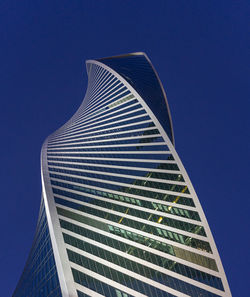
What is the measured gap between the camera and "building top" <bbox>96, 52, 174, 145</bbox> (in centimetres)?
8349

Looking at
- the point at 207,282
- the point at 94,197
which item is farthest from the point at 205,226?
the point at 94,197

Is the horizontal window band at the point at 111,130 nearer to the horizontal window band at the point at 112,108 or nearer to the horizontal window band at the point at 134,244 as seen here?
the horizontal window band at the point at 112,108

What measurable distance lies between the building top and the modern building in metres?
20.6

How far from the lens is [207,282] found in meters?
37.1

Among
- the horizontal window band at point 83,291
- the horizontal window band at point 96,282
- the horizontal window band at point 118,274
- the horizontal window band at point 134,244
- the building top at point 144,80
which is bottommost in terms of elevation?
the horizontal window band at point 83,291

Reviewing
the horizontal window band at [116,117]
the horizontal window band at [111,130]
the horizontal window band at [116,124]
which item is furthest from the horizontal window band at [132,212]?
the horizontal window band at [116,117]

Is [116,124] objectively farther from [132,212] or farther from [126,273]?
[126,273]

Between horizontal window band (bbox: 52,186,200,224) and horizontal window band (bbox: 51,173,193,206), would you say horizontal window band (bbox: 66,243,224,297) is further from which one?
horizontal window band (bbox: 51,173,193,206)

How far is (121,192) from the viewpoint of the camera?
47344mm

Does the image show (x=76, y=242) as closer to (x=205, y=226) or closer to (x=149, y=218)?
(x=149, y=218)

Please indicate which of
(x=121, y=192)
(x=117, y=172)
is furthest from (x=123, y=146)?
(x=121, y=192)

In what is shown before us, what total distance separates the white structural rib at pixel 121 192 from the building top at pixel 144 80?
1290cm

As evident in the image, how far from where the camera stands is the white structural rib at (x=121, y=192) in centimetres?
3600

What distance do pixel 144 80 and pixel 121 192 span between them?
58.9m
